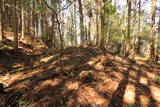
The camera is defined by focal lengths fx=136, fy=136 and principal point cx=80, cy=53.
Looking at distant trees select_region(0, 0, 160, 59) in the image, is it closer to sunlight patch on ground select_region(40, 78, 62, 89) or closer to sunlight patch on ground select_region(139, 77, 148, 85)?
sunlight patch on ground select_region(40, 78, 62, 89)

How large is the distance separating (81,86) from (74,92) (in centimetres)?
41

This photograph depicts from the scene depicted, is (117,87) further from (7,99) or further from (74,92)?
(7,99)

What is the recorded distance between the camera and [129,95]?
178 inches

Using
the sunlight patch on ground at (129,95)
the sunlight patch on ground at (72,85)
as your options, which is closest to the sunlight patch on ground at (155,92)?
the sunlight patch on ground at (129,95)

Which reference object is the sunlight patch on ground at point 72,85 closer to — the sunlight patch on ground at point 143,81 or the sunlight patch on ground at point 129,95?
the sunlight patch on ground at point 129,95

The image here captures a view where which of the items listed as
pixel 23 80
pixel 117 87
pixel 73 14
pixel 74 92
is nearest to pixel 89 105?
pixel 74 92

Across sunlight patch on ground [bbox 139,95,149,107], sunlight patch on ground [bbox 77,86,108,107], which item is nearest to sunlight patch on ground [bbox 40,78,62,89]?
sunlight patch on ground [bbox 77,86,108,107]

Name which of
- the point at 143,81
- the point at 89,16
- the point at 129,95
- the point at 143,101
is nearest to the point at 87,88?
the point at 129,95

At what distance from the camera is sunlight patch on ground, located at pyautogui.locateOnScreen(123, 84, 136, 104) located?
4.24m

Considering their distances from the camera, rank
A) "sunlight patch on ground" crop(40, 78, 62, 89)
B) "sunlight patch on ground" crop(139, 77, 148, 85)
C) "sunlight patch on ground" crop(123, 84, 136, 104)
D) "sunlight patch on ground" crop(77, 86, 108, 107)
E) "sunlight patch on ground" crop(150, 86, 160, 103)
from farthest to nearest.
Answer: "sunlight patch on ground" crop(139, 77, 148, 85) < "sunlight patch on ground" crop(40, 78, 62, 89) < "sunlight patch on ground" crop(150, 86, 160, 103) < "sunlight patch on ground" crop(123, 84, 136, 104) < "sunlight patch on ground" crop(77, 86, 108, 107)

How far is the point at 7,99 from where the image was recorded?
14.6 ft

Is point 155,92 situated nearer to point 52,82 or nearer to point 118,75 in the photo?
point 118,75

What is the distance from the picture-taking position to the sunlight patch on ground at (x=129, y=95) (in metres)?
4.24

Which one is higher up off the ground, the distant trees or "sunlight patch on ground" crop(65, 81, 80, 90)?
the distant trees
